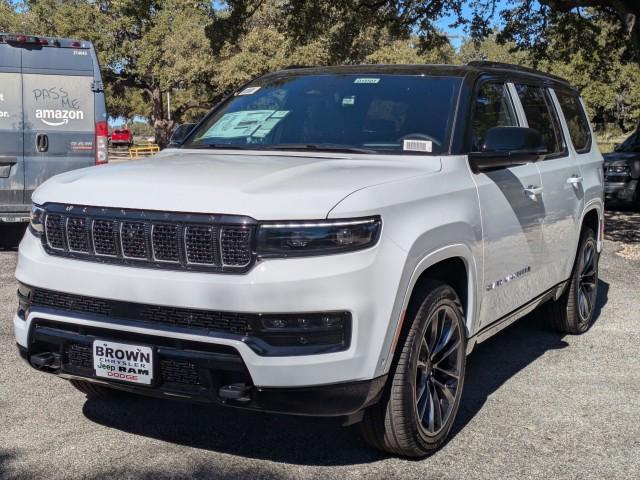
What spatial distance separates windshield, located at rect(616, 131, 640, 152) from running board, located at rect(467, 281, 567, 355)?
37.3 feet

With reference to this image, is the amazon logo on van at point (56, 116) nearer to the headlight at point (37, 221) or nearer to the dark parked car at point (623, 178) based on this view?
the headlight at point (37, 221)

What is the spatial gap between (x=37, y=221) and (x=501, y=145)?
2.43 metres

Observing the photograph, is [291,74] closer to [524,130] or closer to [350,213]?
[524,130]

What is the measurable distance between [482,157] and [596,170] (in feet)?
8.34

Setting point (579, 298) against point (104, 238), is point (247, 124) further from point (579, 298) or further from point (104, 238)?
point (579, 298)

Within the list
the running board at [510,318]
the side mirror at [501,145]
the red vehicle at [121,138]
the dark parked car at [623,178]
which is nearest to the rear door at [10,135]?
the running board at [510,318]

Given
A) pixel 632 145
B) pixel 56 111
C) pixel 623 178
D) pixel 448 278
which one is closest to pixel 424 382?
pixel 448 278

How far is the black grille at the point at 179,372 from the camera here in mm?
3400

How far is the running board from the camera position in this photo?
175 inches

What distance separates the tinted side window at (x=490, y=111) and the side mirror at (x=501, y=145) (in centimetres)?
11

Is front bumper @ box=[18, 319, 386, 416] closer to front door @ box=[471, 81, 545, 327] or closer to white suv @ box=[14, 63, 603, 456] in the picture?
white suv @ box=[14, 63, 603, 456]

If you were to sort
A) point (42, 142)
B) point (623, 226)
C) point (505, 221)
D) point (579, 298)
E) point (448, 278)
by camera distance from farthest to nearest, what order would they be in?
point (623, 226)
point (42, 142)
point (579, 298)
point (505, 221)
point (448, 278)

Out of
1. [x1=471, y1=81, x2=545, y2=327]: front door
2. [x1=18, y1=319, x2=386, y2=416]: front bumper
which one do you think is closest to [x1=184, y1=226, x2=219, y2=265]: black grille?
[x1=18, y1=319, x2=386, y2=416]: front bumper

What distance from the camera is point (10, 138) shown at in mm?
9508
